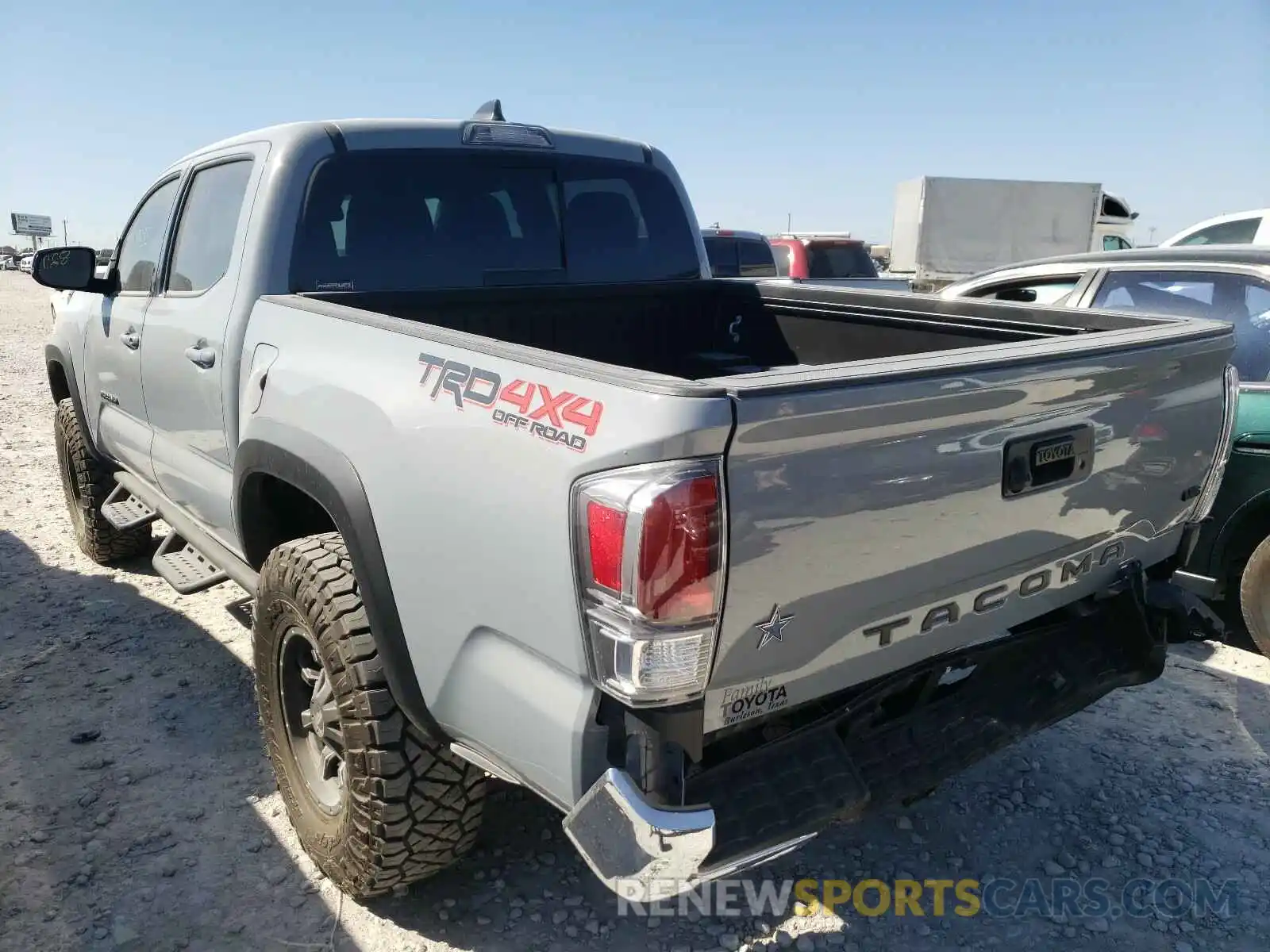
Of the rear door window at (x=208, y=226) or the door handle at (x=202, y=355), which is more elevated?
the rear door window at (x=208, y=226)

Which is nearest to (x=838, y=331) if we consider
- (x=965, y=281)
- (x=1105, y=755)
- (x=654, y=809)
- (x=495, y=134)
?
(x=495, y=134)

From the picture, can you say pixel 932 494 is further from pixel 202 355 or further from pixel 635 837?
pixel 202 355

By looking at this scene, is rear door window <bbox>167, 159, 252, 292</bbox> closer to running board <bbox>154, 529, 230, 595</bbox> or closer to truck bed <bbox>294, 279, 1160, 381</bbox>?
truck bed <bbox>294, 279, 1160, 381</bbox>

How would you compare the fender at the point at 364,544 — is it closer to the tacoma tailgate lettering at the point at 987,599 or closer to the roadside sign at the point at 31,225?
the tacoma tailgate lettering at the point at 987,599

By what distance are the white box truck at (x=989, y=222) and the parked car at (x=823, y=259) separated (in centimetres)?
617

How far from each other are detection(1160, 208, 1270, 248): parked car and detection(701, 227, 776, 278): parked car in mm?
4575

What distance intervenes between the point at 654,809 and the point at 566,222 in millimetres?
2647

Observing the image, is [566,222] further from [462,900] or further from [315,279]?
[462,900]

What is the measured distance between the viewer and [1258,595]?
400 cm

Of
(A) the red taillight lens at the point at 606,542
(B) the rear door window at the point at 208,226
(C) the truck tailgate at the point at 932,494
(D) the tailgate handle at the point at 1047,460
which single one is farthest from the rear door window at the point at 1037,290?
(A) the red taillight lens at the point at 606,542

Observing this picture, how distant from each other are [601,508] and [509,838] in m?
1.67

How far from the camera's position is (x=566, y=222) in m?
3.83

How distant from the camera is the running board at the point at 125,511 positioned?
437cm

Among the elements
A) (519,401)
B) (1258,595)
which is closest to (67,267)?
(519,401)
